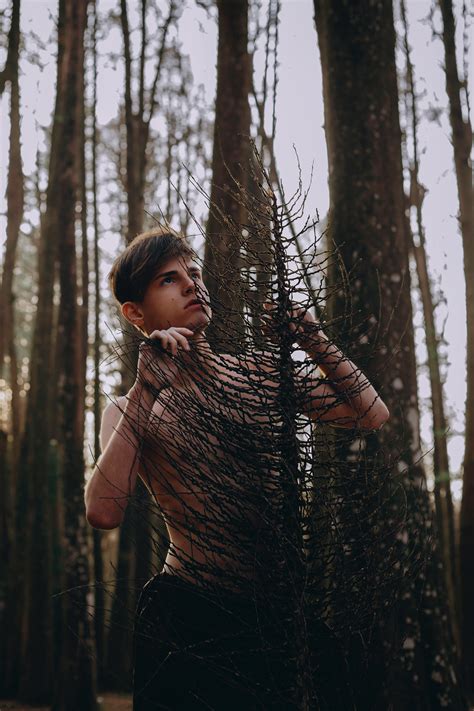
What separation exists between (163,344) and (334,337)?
1.82 ft

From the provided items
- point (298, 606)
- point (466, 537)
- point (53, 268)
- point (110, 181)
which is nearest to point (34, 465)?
point (53, 268)

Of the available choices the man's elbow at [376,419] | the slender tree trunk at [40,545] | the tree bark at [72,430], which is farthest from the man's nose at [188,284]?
the slender tree trunk at [40,545]

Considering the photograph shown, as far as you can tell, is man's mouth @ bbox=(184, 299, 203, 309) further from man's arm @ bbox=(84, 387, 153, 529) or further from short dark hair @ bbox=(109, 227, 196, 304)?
man's arm @ bbox=(84, 387, 153, 529)

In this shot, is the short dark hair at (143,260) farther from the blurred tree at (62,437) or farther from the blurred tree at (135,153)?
the blurred tree at (135,153)

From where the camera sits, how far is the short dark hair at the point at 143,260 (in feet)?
8.91

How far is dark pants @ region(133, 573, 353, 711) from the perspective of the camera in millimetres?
2033

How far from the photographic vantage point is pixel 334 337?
219 cm

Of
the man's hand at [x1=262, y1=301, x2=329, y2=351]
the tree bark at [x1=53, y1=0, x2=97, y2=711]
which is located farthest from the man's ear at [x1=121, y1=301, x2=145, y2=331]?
the tree bark at [x1=53, y1=0, x2=97, y2=711]

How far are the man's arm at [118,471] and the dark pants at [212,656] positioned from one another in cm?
27

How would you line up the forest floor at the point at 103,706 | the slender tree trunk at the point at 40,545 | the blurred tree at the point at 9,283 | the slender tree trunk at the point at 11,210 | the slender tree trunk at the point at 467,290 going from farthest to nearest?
the slender tree trunk at the point at 11,210, the blurred tree at the point at 9,283, the slender tree trunk at the point at 40,545, the forest floor at the point at 103,706, the slender tree trunk at the point at 467,290

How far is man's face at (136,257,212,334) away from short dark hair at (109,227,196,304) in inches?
1.1

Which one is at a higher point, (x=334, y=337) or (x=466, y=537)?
(x=334, y=337)

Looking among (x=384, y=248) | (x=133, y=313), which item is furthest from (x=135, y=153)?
(x=133, y=313)

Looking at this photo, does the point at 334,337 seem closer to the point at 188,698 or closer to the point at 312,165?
the point at 312,165
